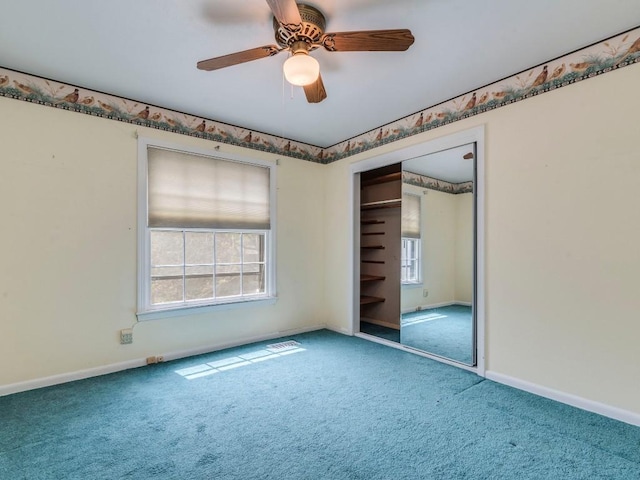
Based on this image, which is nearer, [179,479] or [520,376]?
[179,479]

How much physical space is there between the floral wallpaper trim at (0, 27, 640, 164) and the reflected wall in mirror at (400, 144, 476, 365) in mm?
404

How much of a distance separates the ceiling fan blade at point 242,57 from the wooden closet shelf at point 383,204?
106 inches

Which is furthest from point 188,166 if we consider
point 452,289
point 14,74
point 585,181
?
point 585,181

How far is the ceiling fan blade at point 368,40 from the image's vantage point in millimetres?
1814

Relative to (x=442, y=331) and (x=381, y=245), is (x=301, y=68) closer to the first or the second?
(x=442, y=331)

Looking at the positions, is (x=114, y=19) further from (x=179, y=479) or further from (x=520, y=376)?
(x=520, y=376)

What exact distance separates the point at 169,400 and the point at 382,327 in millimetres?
2987

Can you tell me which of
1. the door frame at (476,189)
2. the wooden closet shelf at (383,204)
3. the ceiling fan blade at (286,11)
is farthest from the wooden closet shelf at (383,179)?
the ceiling fan blade at (286,11)

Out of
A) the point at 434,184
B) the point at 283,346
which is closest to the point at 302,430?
the point at 283,346

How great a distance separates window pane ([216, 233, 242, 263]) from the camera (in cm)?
385

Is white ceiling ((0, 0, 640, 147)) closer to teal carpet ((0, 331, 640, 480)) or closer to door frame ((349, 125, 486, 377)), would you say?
door frame ((349, 125, 486, 377))

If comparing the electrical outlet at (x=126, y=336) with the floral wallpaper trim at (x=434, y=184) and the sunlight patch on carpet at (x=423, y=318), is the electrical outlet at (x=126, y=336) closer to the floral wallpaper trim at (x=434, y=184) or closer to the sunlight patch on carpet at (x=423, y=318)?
the sunlight patch on carpet at (x=423, y=318)

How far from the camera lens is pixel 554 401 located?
8.30 feet

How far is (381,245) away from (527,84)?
2.56 metres
